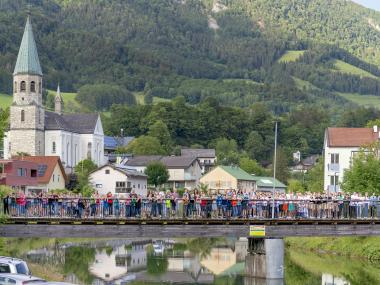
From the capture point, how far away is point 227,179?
161m

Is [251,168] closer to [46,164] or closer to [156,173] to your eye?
[156,173]

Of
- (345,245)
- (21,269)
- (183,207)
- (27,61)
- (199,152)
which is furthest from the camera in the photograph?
(199,152)

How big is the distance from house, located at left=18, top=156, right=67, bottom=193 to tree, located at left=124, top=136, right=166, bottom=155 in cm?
5581

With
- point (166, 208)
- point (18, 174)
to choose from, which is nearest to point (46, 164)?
point (18, 174)

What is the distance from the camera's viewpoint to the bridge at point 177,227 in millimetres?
49594

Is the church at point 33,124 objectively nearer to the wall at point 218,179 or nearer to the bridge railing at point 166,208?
the wall at point 218,179

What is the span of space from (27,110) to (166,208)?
101673mm

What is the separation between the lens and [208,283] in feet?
179

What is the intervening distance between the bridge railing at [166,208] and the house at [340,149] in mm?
55311

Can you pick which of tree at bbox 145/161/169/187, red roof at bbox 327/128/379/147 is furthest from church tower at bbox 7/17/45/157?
red roof at bbox 327/128/379/147

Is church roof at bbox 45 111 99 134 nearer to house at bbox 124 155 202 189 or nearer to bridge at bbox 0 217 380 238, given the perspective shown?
house at bbox 124 155 202 189

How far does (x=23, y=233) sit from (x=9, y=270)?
49.0 ft

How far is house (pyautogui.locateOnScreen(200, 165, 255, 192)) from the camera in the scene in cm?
16000

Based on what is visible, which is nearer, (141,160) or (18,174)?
(18,174)
